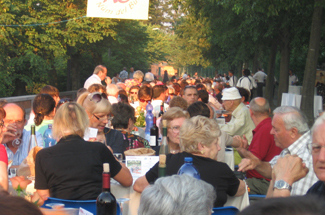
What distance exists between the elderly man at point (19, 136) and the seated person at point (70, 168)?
1652mm

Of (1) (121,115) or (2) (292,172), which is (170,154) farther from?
(1) (121,115)

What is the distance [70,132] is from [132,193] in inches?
32.1

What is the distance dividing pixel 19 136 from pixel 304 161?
3.24m

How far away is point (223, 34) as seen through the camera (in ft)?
78.4

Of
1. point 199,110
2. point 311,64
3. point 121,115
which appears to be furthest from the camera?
point 311,64

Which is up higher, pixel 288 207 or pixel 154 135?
pixel 288 207

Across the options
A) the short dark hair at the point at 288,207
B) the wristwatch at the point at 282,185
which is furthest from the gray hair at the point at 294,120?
the short dark hair at the point at 288,207

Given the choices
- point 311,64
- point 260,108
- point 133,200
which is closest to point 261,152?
point 260,108

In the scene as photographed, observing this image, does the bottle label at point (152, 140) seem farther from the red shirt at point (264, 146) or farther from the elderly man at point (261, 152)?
the red shirt at point (264, 146)

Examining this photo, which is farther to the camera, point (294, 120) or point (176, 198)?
point (294, 120)

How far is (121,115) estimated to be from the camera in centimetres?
620

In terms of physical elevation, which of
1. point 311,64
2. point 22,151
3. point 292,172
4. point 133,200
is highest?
point 311,64

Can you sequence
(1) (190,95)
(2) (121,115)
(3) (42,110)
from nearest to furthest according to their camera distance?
(3) (42,110)
(2) (121,115)
(1) (190,95)

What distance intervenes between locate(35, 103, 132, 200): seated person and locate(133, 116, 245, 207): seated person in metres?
0.41
